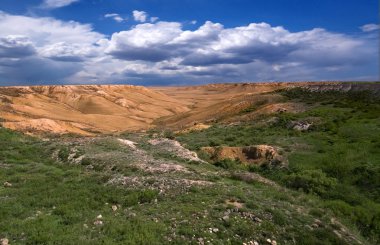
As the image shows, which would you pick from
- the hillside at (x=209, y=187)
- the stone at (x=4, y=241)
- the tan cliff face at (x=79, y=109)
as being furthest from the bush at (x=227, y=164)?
the tan cliff face at (x=79, y=109)

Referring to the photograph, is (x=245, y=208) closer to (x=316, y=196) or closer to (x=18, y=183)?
(x=316, y=196)

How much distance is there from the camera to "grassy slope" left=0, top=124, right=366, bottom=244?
41.2ft

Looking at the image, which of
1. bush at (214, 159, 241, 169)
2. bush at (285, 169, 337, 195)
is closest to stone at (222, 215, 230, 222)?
bush at (285, 169, 337, 195)

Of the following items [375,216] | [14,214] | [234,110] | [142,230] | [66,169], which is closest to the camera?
[142,230]

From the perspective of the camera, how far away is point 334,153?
93.2 ft

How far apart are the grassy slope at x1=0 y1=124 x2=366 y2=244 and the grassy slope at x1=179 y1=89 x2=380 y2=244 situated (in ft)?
6.68

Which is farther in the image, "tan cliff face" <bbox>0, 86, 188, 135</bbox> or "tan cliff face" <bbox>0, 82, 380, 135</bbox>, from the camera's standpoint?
"tan cliff face" <bbox>0, 86, 188, 135</bbox>

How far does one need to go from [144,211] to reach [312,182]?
1157 centimetres

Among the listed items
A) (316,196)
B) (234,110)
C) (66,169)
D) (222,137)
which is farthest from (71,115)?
(316,196)

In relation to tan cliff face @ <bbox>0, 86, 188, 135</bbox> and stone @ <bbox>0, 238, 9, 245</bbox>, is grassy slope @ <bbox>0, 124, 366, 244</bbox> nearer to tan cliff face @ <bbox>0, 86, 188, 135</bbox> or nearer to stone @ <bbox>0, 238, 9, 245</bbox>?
stone @ <bbox>0, 238, 9, 245</bbox>

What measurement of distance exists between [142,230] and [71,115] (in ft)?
252

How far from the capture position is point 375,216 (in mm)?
18391

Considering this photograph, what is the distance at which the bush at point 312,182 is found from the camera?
72.2 ft

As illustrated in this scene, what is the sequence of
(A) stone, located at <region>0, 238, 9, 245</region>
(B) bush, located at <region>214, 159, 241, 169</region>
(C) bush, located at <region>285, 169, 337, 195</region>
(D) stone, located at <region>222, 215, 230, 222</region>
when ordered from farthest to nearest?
(B) bush, located at <region>214, 159, 241, 169</region> → (C) bush, located at <region>285, 169, 337, 195</region> → (D) stone, located at <region>222, 215, 230, 222</region> → (A) stone, located at <region>0, 238, 9, 245</region>
